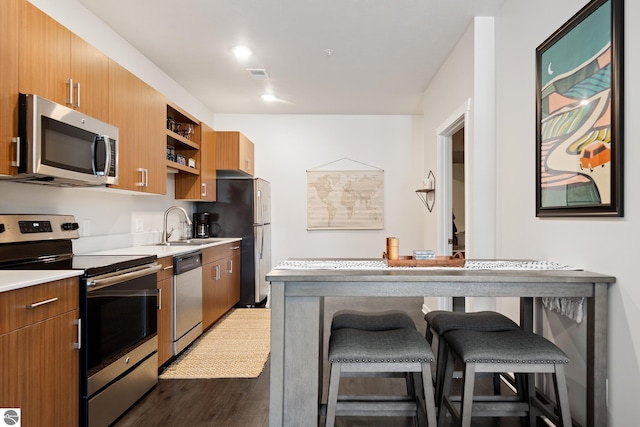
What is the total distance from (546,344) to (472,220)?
4.62 feet

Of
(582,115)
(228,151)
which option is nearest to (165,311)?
(228,151)

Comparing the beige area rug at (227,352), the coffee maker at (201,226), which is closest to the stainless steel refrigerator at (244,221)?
the coffee maker at (201,226)

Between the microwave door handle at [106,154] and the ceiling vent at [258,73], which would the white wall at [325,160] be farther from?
the microwave door handle at [106,154]

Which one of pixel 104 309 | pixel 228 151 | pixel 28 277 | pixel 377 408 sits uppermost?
pixel 228 151

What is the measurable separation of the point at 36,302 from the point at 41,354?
0.74ft

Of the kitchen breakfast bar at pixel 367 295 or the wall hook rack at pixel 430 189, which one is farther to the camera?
the wall hook rack at pixel 430 189

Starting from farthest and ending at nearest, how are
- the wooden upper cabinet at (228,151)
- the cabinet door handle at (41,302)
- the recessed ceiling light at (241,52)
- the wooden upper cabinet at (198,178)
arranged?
the wooden upper cabinet at (228,151) → the wooden upper cabinet at (198,178) → the recessed ceiling light at (241,52) → the cabinet door handle at (41,302)

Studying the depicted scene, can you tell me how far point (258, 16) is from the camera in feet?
9.80

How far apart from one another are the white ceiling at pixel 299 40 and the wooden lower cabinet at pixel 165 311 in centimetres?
187

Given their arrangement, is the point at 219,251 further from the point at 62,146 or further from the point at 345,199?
the point at 345,199

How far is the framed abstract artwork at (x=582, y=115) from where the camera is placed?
1637mm

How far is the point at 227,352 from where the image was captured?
329cm

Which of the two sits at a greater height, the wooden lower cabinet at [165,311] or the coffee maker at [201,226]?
the coffee maker at [201,226]

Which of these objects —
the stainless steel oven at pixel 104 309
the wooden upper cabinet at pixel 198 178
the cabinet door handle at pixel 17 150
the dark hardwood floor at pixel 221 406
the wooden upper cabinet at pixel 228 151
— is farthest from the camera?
the wooden upper cabinet at pixel 228 151
